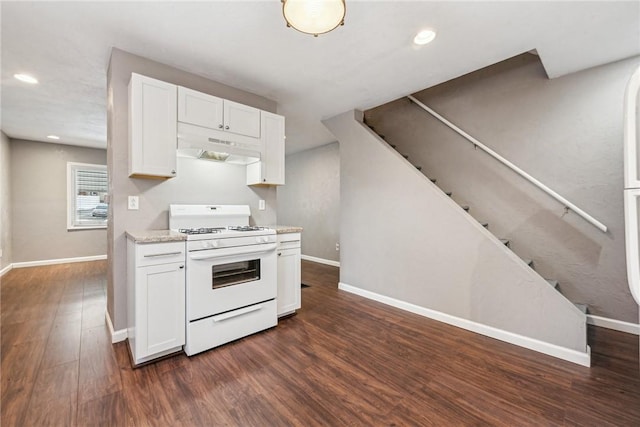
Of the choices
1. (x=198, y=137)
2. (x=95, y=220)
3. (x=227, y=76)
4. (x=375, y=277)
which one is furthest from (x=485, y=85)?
(x=95, y=220)

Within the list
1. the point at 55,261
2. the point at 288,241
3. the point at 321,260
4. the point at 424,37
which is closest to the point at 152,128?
the point at 288,241

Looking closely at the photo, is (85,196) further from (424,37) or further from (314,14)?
(424,37)

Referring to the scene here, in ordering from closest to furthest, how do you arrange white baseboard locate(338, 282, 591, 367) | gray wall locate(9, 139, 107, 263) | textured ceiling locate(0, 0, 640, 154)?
textured ceiling locate(0, 0, 640, 154) < white baseboard locate(338, 282, 591, 367) < gray wall locate(9, 139, 107, 263)

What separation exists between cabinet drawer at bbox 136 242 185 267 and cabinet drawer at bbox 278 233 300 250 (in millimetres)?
964


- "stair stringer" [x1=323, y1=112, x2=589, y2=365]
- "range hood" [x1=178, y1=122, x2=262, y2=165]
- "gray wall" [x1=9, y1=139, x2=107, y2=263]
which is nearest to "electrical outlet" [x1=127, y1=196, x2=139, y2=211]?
"range hood" [x1=178, y1=122, x2=262, y2=165]

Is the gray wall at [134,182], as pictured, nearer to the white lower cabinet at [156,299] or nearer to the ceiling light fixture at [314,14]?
the white lower cabinet at [156,299]

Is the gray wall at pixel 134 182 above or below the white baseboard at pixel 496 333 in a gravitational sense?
above

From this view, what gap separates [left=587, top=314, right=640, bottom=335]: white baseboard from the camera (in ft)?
8.02

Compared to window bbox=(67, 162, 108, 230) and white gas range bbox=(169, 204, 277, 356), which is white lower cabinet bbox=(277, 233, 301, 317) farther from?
window bbox=(67, 162, 108, 230)

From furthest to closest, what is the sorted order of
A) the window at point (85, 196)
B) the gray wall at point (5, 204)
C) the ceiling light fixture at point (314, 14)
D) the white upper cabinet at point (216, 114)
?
the window at point (85, 196) < the gray wall at point (5, 204) < the white upper cabinet at point (216, 114) < the ceiling light fixture at point (314, 14)

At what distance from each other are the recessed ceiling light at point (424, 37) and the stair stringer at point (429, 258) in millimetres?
1251

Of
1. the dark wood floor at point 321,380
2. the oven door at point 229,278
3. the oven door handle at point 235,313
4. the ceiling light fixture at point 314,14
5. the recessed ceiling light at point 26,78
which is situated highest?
the recessed ceiling light at point 26,78

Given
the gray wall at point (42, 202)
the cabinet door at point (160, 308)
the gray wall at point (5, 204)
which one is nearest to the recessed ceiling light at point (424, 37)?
the cabinet door at point (160, 308)

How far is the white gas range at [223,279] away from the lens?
83.1 inches
